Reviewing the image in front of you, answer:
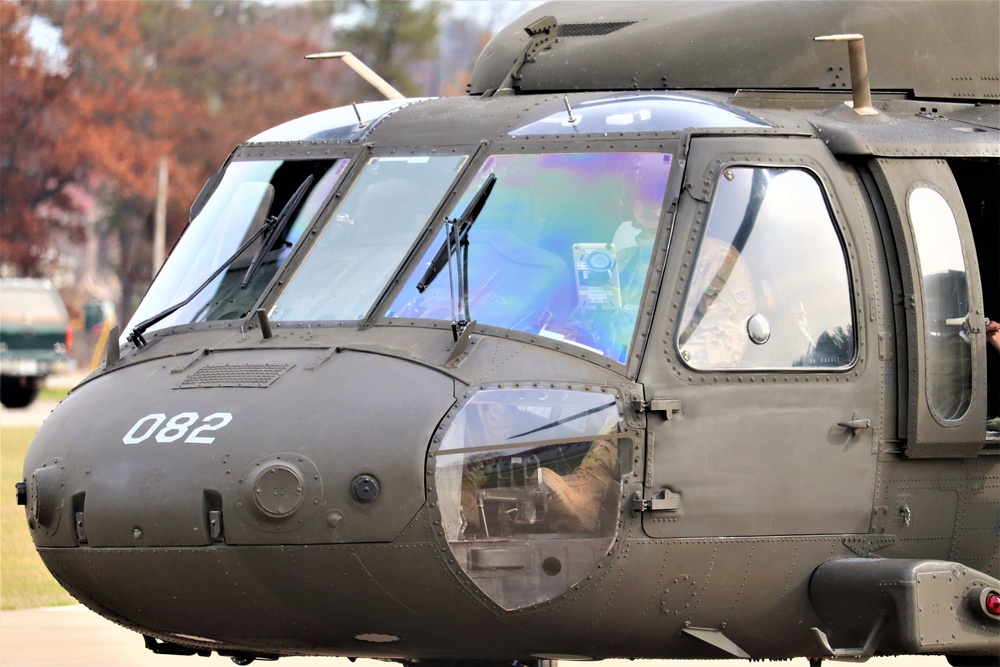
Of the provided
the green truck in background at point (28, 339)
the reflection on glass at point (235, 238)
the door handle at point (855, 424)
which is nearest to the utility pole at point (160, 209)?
the green truck in background at point (28, 339)

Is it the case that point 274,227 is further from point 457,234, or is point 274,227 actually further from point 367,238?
point 457,234

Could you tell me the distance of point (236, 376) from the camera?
5.66m

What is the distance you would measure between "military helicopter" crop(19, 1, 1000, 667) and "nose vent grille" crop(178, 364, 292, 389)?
0.04 feet

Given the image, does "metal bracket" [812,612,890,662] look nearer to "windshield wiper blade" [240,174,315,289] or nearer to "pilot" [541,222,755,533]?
"pilot" [541,222,755,533]

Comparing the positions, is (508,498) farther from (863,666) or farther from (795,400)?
(863,666)

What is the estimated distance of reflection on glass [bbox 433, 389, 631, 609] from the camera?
5.34 metres

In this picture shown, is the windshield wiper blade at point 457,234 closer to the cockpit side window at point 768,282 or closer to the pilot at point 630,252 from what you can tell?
the pilot at point 630,252

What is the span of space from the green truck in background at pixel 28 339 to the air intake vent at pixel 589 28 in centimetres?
2093

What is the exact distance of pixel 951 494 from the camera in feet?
20.6

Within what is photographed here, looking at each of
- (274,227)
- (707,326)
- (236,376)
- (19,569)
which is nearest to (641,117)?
(707,326)

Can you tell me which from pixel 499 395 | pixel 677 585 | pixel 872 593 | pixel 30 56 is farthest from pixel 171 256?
pixel 30 56

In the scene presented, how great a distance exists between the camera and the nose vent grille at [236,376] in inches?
220

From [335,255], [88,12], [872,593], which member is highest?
[88,12]

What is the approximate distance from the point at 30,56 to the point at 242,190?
4096cm
